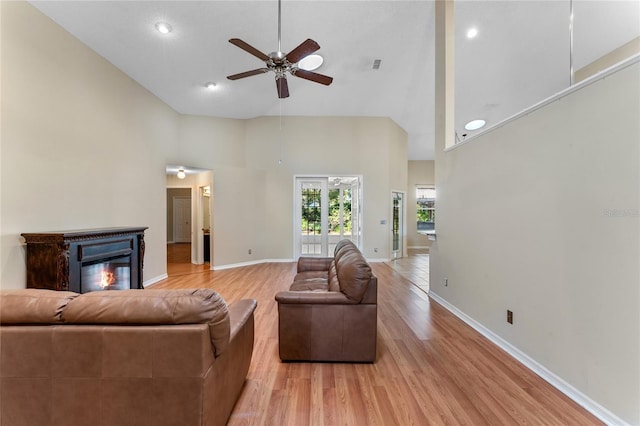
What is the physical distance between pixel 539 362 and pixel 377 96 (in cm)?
541

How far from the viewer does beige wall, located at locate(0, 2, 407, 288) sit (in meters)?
2.60

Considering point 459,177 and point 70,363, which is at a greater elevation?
point 459,177

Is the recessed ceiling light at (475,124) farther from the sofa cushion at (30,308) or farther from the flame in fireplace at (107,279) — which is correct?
the flame in fireplace at (107,279)

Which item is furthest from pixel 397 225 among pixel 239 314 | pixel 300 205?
pixel 239 314

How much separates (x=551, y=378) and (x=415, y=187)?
772cm

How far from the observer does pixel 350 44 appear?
4.16m

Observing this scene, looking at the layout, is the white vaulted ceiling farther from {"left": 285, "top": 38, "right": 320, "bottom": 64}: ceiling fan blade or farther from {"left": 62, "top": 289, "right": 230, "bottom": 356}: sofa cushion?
{"left": 62, "top": 289, "right": 230, "bottom": 356}: sofa cushion

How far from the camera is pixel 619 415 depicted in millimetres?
1528

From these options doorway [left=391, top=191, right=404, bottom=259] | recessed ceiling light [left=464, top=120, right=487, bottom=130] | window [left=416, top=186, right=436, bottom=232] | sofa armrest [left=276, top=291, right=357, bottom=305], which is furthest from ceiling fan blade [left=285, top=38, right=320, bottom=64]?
window [left=416, top=186, right=436, bottom=232]

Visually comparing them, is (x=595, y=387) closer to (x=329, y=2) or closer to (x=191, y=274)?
(x=329, y=2)

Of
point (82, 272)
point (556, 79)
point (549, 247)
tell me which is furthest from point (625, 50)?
point (82, 272)

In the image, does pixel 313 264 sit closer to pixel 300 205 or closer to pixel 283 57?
pixel 283 57

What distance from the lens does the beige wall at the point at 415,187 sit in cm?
911

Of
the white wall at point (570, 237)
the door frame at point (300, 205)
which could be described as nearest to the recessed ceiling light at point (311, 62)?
the door frame at point (300, 205)
